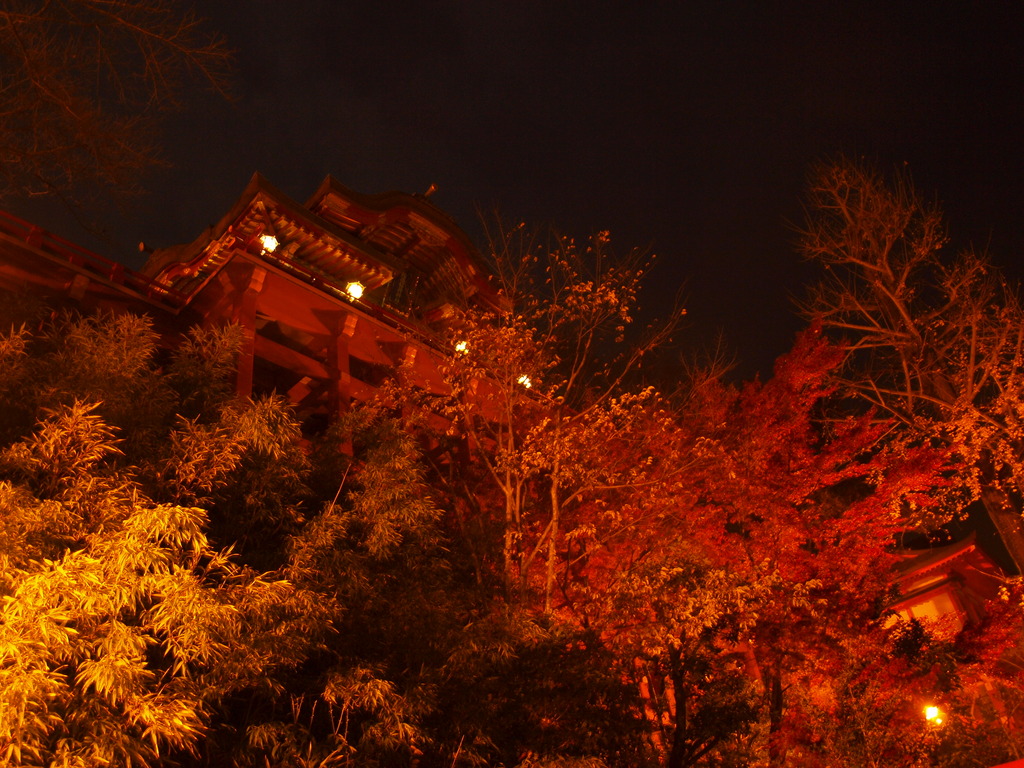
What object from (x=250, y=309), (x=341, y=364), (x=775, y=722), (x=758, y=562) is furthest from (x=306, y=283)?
(x=775, y=722)

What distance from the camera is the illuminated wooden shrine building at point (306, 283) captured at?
11625 mm

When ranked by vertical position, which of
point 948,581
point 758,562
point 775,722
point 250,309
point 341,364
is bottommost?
point 775,722

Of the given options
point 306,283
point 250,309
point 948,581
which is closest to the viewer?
point 250,309

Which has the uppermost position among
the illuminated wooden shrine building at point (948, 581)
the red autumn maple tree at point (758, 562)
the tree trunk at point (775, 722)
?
the illuminated wooden shrine building at point (948, 581)

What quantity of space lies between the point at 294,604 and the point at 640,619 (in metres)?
4.87

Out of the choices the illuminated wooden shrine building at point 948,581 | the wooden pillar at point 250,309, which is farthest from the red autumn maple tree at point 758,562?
the illuminated wooden shrine building at point 948,581

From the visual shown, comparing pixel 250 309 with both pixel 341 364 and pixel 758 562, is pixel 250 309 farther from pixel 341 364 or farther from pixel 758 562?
pixel 758 562

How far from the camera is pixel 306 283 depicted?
1284 centimetres

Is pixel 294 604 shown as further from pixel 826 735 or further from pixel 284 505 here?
pixel 826 735

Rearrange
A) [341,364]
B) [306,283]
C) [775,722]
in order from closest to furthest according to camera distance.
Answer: [775,722] < [306,283] < [341,364]

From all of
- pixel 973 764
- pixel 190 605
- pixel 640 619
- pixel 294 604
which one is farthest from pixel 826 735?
pixel 190 605

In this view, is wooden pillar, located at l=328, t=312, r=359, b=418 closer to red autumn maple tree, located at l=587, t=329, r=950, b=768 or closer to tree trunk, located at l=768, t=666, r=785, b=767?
red autumn maple tree, located at l=587, t=329, r=950, b=768

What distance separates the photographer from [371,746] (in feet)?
19.4

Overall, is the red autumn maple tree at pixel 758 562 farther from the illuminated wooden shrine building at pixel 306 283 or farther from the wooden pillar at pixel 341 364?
the illuminated wooden shrine building at pixel 306 283
